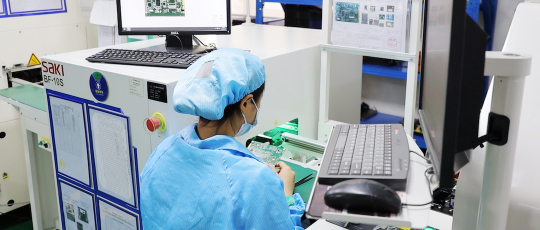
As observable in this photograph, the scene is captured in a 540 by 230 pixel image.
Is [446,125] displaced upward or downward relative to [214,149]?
upward

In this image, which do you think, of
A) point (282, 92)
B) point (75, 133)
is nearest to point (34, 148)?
point (75, 133)

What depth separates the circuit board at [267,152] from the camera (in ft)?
5.55

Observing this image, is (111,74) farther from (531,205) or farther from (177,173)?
(531,205)

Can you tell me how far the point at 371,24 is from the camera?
1.70 m

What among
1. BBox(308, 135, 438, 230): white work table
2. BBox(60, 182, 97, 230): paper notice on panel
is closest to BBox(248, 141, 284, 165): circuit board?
BBox(60, 182, 97, 230): paper notice on panel

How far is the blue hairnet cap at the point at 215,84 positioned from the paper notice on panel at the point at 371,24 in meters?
0.71

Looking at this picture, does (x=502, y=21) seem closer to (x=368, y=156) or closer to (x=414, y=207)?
(x=368, y=156)

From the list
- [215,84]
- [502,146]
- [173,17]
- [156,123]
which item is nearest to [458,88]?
[502,146]

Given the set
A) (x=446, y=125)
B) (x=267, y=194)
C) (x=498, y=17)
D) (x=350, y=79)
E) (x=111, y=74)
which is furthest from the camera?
(x=498, y=17)

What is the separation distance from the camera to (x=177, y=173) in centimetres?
109

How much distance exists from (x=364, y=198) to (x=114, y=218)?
1257mm

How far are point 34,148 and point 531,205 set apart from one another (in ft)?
8.22

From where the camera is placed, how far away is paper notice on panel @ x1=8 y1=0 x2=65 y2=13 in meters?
2.75

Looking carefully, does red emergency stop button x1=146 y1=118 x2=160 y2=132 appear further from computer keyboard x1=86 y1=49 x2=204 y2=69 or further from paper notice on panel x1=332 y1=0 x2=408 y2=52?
paper notice on panel x1=332 y1=0 x2=408 y2=52
